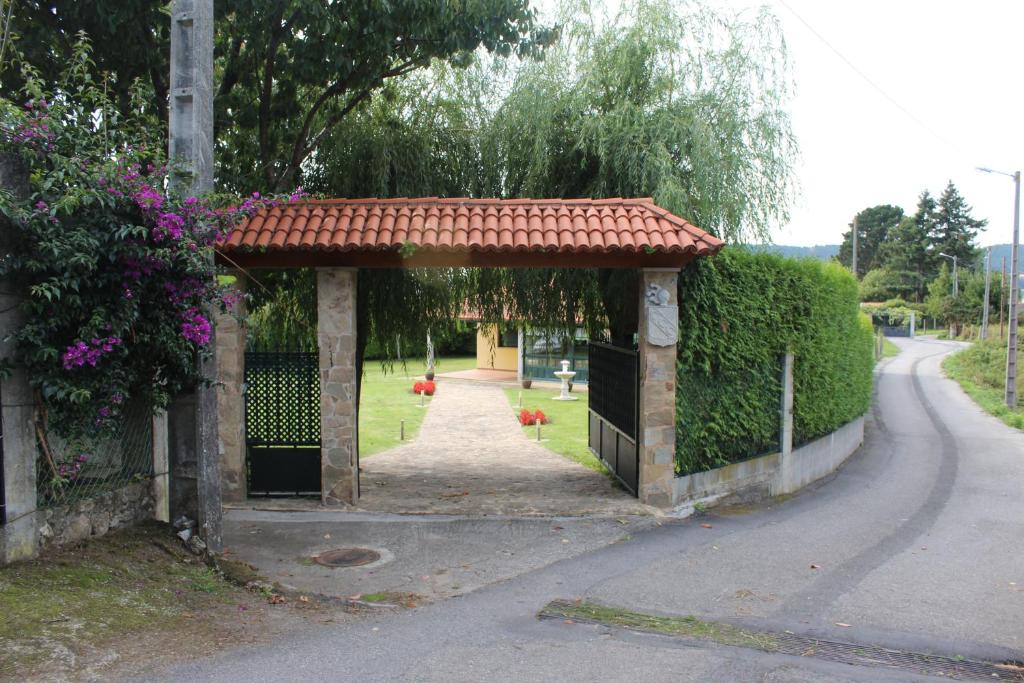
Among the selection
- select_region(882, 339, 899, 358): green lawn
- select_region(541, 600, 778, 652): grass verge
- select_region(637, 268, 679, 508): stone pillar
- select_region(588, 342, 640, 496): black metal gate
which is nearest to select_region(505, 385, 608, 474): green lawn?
select_region(588, 342, 640, 496): black metal gate

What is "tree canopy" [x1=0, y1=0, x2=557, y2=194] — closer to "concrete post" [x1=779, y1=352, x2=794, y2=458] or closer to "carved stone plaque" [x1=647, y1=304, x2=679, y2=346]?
"carved stone plaque" [x1=647, y1=304, x2=679, y2=346]

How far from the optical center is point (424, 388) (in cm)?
2617

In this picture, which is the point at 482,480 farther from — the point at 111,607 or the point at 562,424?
the point at 562,424

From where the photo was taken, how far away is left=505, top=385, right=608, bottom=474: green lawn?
14.3 m

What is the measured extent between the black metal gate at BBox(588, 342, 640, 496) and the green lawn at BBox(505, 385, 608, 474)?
0.78 meters

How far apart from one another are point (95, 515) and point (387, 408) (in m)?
16.6

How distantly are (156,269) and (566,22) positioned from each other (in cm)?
849

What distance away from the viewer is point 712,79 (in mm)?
11547

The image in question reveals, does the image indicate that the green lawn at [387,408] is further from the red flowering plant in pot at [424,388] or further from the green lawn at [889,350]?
the green lawn at [889,350]

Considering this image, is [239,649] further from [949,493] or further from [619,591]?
[949,493]

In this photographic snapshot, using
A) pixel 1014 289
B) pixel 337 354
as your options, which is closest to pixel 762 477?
pixel 337 354

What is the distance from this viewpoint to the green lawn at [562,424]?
14281 mm

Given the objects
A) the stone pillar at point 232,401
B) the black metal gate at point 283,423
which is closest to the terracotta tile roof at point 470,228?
the stone pillar at point 232,401

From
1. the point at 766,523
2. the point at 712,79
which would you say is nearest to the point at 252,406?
the point at 766,523
